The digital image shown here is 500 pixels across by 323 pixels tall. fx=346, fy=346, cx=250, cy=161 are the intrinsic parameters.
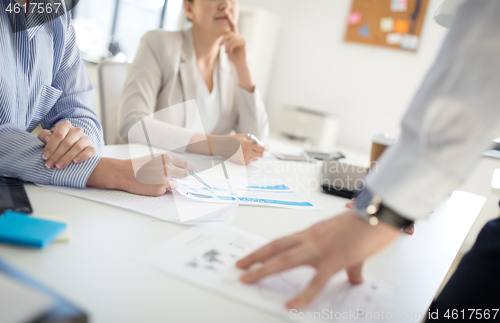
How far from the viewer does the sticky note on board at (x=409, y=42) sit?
3.37m

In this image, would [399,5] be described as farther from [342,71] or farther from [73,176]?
[73,176]

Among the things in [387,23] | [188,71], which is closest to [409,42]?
[387,23]

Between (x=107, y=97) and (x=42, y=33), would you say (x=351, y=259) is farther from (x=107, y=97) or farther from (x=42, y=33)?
(x=107, y=97)

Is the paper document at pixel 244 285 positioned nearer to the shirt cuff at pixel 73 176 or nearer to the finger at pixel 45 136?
the shirt cuff at pixel 73 176

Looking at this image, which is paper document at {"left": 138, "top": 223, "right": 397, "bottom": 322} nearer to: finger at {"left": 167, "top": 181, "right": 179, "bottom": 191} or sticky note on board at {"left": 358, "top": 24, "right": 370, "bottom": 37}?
finger at {"left": 167, "top": 181, "right": 179, "bottom": 191}

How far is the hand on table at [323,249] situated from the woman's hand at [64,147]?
43 centimetres

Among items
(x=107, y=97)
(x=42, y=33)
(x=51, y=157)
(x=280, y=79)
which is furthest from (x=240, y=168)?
(x=280, y=79)

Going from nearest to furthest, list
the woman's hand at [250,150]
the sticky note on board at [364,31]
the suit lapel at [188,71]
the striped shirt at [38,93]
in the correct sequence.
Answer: the striped shirt at [38,93], the woman's hand at [250,150], the suit lapel at [188,71], the sticky note on board at [364,31]

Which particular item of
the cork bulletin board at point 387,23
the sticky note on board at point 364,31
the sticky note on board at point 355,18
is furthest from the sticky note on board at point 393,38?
the sticky note on board at point 355,18

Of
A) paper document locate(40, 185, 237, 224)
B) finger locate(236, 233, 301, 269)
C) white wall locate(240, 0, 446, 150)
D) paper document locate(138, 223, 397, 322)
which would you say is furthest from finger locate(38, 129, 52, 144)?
white wall locate(240, 0, 446, 150)

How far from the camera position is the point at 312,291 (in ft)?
1.20

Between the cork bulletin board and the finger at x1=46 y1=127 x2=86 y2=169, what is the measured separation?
3489mm

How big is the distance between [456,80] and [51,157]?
25.7 inches

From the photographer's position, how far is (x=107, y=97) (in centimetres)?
133
